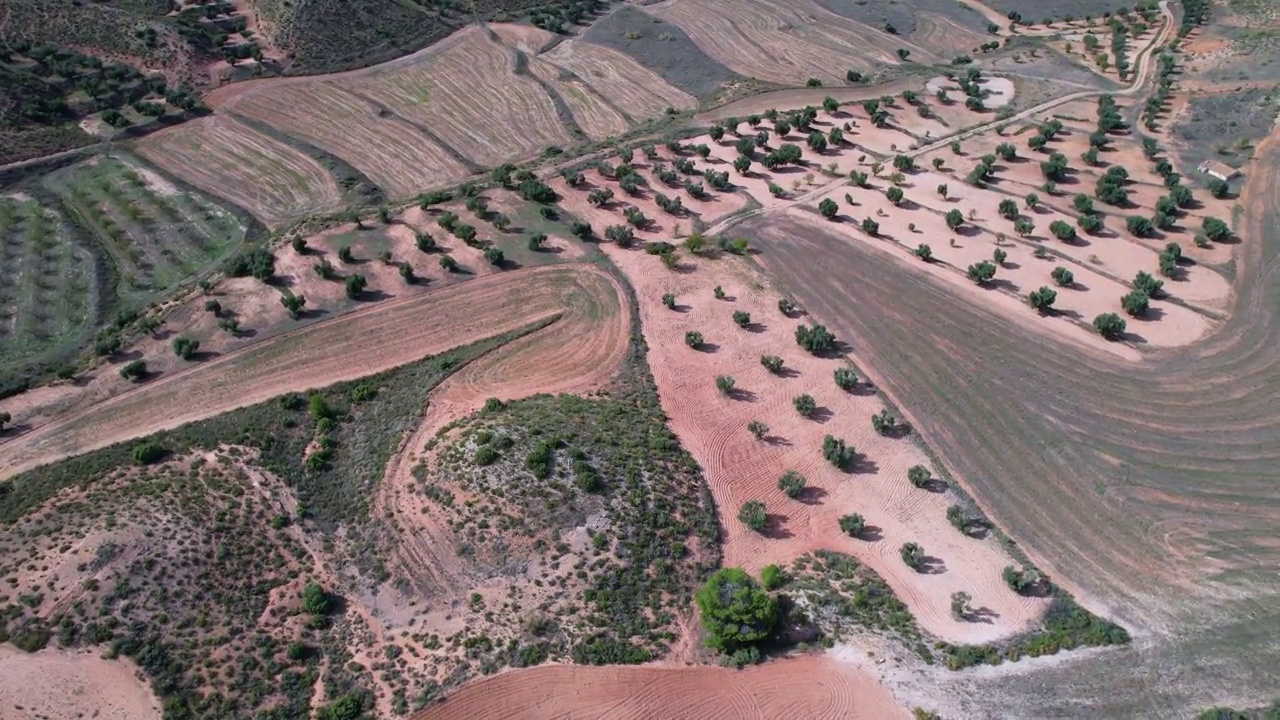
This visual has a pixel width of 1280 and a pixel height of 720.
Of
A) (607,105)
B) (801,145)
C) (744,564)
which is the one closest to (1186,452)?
(744,564)

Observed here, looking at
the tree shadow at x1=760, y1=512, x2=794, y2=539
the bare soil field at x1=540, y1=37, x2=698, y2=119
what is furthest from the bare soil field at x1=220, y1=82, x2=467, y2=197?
the tree shadow at x1=760, y1=512, x2=794, y2=539

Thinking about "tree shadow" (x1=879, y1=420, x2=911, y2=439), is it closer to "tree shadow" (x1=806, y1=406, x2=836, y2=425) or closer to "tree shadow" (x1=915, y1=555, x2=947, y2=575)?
"tree shadow" (x1=806, y1=406, x2=836, y2=425)

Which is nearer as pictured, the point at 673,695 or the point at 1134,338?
the point at 673,695

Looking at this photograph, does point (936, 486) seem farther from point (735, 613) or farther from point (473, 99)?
point (473, 99)

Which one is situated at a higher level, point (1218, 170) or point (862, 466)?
point (1218, 170)

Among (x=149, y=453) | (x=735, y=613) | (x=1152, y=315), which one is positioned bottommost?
(x=149, y=453)

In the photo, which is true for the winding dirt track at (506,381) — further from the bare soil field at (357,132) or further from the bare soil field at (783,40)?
the bare soil field at (783,40)

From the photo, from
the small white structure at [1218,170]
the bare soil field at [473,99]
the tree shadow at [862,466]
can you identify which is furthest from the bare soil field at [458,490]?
the small white structure at [1218,170]

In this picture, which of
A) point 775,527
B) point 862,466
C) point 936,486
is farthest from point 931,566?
point 775,527

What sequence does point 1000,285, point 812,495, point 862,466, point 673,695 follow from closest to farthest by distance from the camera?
point 673,695 → point 812,495 → point 862,466 → point 1000,285

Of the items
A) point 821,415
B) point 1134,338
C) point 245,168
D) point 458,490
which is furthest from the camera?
point 245,168
